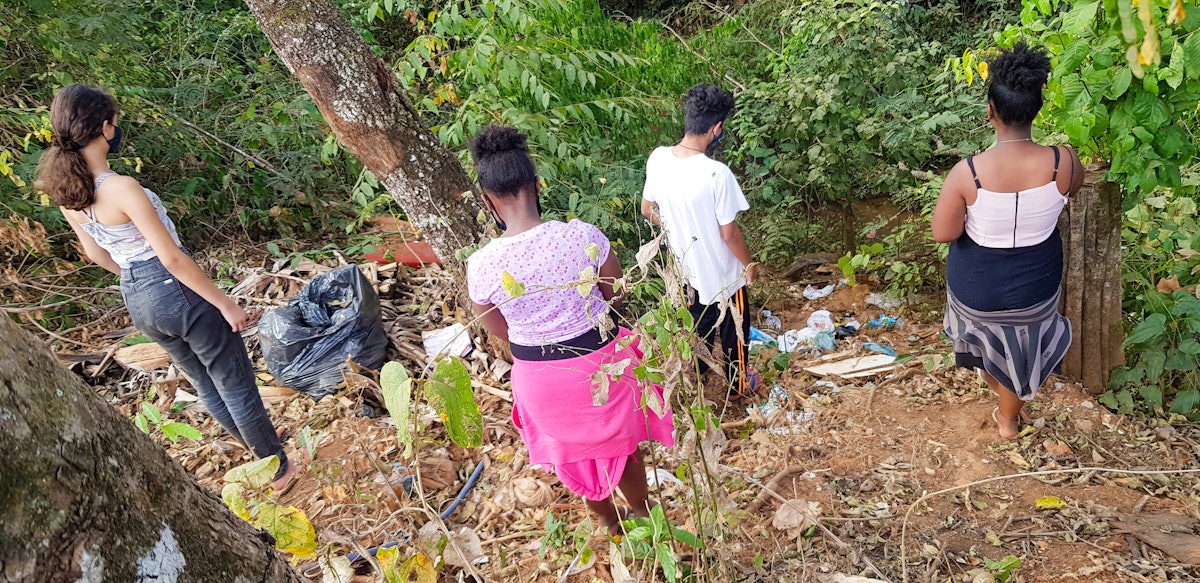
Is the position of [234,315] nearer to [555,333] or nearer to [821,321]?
[555,333]

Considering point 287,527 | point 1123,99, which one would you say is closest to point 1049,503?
point 1123,99

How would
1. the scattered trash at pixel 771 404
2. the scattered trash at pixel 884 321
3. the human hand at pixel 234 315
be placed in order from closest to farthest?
the human hand at pixel 234 315
the scattered trash at pixel 771 404
the scattered trash at pixel 884 321

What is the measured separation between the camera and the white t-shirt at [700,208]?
304cm

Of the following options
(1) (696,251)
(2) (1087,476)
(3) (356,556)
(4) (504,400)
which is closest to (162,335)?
(3) (356,556)

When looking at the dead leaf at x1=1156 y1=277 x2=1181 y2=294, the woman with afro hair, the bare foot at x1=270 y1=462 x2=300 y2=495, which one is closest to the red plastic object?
the bare foot at x1=270 y1=462 x2=300 y2=495

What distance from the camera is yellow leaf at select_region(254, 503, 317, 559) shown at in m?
1.90

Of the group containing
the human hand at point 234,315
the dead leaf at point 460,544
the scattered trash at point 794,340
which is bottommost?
the scattered trash at point 794,340

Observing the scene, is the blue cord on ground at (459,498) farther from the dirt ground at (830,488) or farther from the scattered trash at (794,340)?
the scattered trash at (794,340)

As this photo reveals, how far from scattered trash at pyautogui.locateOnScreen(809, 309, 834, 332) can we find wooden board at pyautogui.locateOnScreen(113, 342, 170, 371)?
438 cm

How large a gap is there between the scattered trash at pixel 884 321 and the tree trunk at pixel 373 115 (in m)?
2.64

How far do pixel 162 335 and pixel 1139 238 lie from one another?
16.6 feet

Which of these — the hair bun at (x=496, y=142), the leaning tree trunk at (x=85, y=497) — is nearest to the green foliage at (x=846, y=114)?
the hair bun at (x=496, y=142)

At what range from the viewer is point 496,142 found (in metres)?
2.27

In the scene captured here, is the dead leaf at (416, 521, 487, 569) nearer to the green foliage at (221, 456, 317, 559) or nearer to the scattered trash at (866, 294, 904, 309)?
the green foliage at (221, 456, 317, 559)
